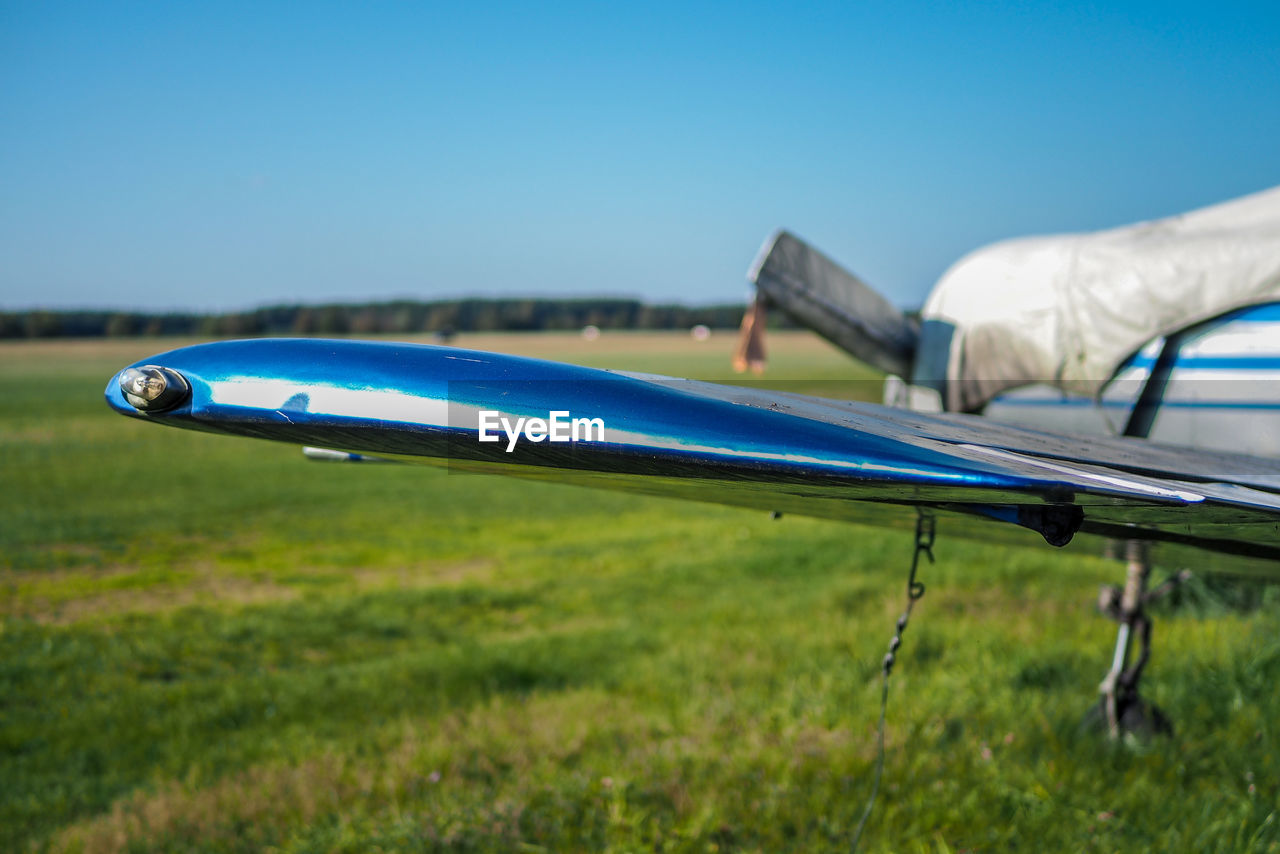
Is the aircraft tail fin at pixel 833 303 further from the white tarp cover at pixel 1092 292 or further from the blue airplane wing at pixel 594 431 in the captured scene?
the blue airplane wing at pixel 594 431

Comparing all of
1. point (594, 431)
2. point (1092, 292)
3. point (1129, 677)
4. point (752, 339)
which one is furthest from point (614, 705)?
point (594, 431)

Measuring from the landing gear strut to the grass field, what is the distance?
4.5 inches

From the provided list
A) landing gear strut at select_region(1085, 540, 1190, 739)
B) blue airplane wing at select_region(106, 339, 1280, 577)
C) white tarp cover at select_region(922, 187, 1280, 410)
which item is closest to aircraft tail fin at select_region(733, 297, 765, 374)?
white tarp cover at select_region(922, 187, 1280, 410)

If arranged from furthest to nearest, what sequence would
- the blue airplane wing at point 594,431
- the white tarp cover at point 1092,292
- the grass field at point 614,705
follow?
the white tarp cover at point 1092,292, the grass field at point 614,705, the blue airplane wing at point 594,431

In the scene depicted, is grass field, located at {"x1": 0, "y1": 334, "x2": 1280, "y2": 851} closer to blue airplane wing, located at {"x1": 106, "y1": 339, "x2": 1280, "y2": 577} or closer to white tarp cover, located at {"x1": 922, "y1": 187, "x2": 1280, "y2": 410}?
white tarp cover, located at {"x1": 922, "y1": 187, "x2": 1280, "y2": 410}

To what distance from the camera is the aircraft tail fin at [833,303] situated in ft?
17.1

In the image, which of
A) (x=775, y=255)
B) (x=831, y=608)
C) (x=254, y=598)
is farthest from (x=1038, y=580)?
(x=254, y=598)

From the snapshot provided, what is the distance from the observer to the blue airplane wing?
138 cm

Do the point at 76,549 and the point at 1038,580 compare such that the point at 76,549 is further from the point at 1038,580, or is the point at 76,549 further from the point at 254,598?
the point at 1038,580

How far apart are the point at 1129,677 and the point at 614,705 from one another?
9.03 ft

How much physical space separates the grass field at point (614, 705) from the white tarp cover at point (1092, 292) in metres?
1.06

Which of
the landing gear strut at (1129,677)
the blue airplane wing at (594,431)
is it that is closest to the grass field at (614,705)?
the landing gear strut at (1129,677)

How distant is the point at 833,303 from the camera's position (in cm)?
549

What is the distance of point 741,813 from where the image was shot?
3.39 metres
